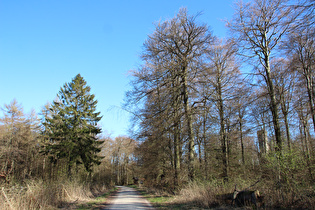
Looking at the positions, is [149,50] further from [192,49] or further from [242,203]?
[242,203]

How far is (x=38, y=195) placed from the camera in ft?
28.0

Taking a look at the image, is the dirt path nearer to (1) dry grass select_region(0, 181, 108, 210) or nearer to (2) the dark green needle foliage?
(1) dry grass select_region(0, 181, 108, 210)

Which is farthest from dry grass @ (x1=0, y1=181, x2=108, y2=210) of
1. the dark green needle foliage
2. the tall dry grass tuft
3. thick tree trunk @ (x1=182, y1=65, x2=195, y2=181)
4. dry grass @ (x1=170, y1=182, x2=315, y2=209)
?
the dark green needle foliage

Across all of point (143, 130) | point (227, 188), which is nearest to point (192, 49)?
point (143, 130)

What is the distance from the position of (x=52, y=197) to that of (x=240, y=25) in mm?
12809

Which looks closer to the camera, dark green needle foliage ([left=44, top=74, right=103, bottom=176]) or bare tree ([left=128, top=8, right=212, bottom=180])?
bare tree ([left=128, top=8, right=212, bottom=180])

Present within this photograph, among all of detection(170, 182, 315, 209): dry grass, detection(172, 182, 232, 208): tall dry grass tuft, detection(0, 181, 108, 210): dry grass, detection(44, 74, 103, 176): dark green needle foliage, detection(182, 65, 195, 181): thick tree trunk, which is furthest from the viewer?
detection(44, 74, 103, 176): dark green needle foliage

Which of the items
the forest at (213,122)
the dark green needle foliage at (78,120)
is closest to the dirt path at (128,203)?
the forest at (213,122)

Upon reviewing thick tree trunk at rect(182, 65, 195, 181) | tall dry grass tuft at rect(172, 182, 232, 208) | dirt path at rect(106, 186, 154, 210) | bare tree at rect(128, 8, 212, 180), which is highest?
bare tree at rect(128, 8, 212, 180)

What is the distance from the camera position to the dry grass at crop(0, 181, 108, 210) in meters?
6.84

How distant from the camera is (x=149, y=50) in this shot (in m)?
13.8

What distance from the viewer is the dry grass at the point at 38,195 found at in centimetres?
684

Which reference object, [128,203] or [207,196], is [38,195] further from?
[207,196]

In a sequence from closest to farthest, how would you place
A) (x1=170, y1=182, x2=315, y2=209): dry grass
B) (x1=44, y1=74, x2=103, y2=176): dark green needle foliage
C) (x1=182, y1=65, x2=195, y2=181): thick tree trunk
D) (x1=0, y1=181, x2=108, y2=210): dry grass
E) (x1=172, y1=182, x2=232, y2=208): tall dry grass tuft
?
(x1=170, y1=182, x2=315, y2=209): dry grass, (x1=0, y1=181, x2=108, y2=210): dry grass, (x1=172, y1=182, x2=232, y2=208): tall dry grass tuft, (x1=182, y1=65, x2=195, y2=181): thick tree trunk, (x1=44, y1=74, x2=103, y2=176): dark green needle foliage
